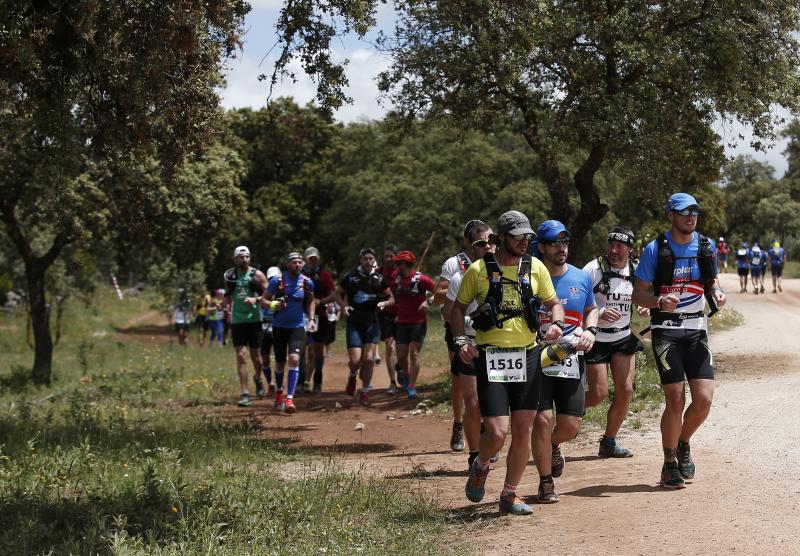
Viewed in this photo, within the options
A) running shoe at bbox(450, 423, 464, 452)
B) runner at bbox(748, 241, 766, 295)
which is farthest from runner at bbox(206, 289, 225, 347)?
running shoe at bbox(450, 423, 464, 452)

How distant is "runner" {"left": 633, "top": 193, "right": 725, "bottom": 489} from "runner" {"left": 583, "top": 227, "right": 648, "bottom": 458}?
1.06m

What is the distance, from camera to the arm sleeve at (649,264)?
7.77 m

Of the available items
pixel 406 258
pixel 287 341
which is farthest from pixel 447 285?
pixel 287 341

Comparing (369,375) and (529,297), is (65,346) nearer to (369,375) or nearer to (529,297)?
(369,375)

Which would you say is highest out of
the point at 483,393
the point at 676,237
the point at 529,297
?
the point at 676,237

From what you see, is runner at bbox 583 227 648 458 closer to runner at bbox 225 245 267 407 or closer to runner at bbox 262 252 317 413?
runner at bbox 262 252 317 413

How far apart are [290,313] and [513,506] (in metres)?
7.06

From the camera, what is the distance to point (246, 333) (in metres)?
14.4

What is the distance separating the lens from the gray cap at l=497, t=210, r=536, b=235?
6871mm

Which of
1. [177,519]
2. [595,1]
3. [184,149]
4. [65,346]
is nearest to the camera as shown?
[177,519]

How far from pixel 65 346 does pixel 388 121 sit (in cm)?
1900

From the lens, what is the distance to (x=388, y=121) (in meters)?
17.1

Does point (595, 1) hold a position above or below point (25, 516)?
above

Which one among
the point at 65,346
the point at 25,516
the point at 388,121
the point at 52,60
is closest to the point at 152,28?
the point at 52,60
